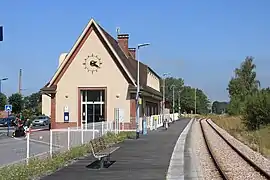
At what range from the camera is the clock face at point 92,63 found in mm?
49844

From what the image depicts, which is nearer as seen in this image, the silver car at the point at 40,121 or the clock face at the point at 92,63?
the clock face at the point at 92,63

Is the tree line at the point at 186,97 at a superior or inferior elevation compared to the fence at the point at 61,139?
superior

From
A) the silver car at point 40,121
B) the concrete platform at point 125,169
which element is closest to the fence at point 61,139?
the concrete platform at point 125,169

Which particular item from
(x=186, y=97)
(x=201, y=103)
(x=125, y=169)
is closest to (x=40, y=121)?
(x=125, y=169)

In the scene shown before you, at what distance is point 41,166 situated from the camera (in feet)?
52.5

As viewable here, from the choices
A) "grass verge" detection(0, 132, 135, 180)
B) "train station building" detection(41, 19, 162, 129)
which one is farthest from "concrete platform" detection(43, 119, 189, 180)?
"train station building" detection(41, 19, 162, 129)

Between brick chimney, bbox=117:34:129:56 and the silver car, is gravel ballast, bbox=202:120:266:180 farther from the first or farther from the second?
the silver car

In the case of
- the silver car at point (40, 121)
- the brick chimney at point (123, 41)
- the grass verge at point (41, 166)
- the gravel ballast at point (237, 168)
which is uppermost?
the brick chimney at point (123, 41)

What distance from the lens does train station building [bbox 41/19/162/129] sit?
48906 mm

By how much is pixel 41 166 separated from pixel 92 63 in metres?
34.3

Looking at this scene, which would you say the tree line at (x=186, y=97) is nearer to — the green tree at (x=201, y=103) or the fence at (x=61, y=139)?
the green tree at (x=201, y=103)

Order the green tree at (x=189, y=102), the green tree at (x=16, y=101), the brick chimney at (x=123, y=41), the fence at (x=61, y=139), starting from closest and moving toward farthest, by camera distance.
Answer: the fence at (x=61, y=139)
the brick chimney at (x=123, y=41)
the green tree at (x=16, y=101)
the green tree at (x=189, y=102)

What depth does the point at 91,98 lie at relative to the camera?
50.2 m

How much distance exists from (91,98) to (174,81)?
5513 inches
